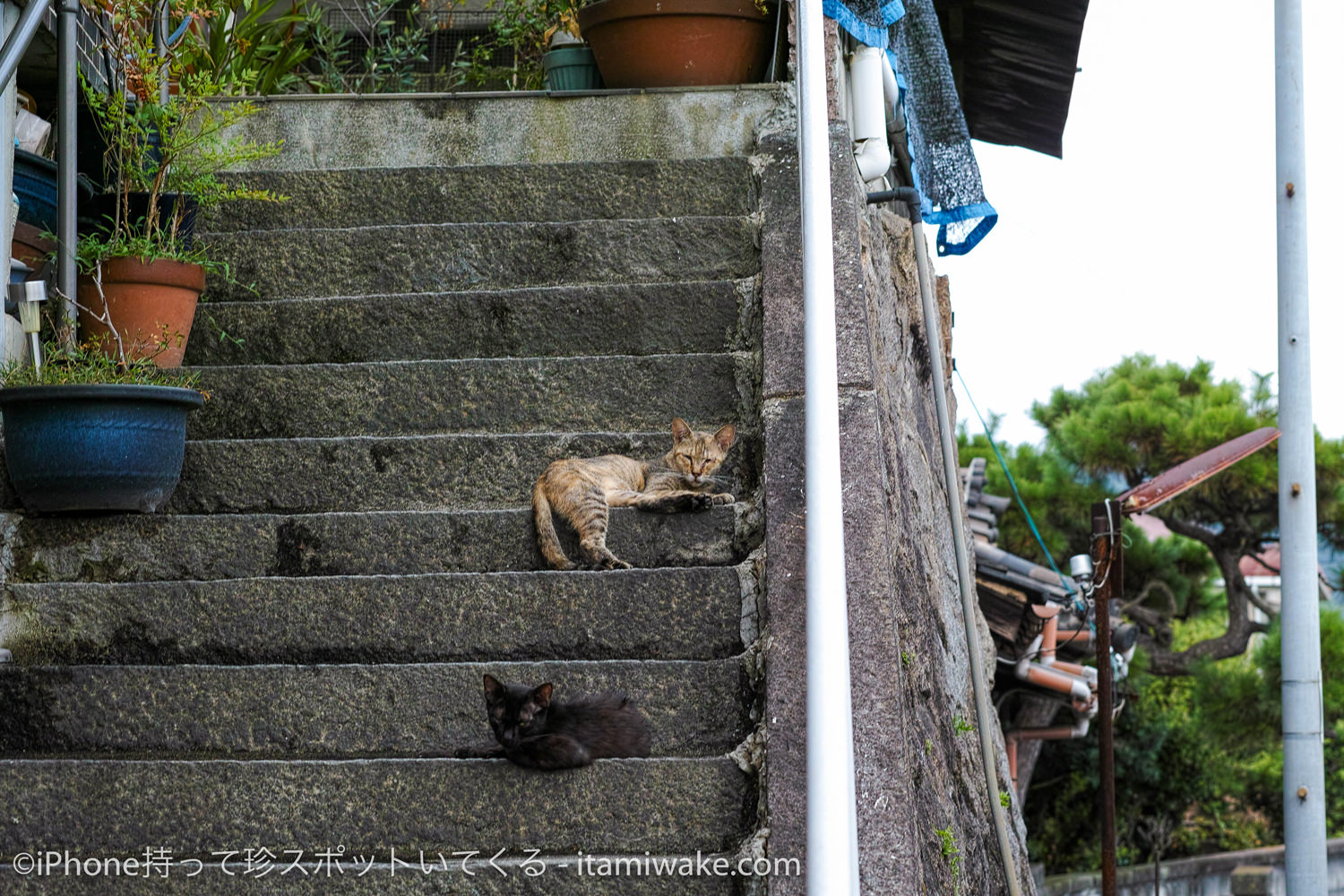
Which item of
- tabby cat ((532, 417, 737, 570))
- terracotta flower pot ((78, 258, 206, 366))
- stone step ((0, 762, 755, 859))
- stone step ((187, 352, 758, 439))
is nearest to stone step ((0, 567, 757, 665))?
tabby cat ((532, 417, 737, 570))

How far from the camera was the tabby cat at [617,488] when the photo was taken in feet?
11.8

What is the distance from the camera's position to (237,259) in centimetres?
479

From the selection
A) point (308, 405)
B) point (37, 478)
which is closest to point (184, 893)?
point (37, 478)

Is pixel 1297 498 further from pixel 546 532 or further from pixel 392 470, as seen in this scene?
pixel 392 470

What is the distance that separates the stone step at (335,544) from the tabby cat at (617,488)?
49mm

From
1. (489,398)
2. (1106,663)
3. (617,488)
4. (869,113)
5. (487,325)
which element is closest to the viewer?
(617,488)

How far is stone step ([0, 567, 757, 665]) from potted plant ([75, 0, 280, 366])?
0.82 metres

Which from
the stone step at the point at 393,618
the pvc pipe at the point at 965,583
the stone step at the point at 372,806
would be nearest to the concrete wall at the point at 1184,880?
the pvc pipe at the point at 965,583

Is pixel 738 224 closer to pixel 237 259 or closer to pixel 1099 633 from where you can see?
pixel 237 259

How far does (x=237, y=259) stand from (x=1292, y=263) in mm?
Result: 4849

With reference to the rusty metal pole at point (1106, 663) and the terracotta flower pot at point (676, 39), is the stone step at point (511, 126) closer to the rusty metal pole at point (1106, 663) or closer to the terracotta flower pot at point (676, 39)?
the terracotta flower pot at point (676, 39)

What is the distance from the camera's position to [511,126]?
5.47 metres

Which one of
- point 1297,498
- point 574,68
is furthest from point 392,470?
point 1297,498

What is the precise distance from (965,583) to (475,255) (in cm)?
210
